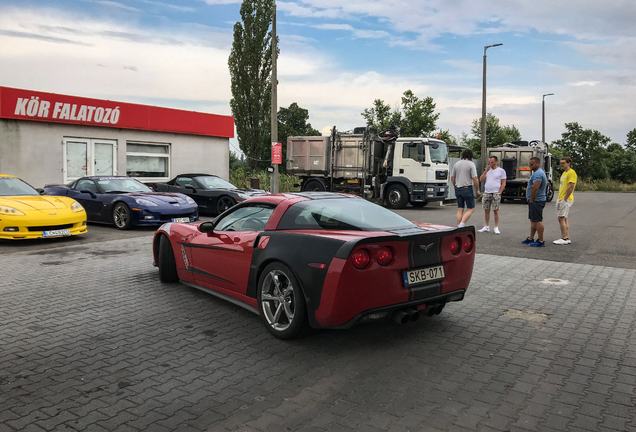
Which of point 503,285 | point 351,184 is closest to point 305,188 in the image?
point 351,184

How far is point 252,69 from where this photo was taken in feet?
135

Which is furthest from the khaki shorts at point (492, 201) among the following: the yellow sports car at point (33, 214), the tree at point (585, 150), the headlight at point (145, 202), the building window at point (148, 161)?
the tree at point (585, 150)

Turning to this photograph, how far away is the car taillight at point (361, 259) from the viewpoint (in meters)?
3.94

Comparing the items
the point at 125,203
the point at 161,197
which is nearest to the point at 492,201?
the point at 161,197

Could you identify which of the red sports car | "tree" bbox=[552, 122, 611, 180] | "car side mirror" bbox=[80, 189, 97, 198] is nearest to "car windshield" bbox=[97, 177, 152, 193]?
"car side mirror" bbox=[80, 189, 97, 198]

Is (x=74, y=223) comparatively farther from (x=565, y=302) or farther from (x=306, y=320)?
(x=565, y=302)

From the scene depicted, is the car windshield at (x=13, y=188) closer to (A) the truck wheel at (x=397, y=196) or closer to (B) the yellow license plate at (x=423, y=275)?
(B) the yellow license plate at (x=423, y=275)

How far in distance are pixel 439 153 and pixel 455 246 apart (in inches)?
639

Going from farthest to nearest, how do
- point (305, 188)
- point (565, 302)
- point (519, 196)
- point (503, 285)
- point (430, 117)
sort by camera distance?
point (430, 117) → point (519, 196) → point (305, 188) → point (503, 285) → point (565, 302)

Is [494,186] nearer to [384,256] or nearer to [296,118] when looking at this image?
[384,256]

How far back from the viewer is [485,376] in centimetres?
375

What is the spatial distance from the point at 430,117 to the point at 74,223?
32.5 metres

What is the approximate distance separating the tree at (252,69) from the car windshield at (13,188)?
3105cm

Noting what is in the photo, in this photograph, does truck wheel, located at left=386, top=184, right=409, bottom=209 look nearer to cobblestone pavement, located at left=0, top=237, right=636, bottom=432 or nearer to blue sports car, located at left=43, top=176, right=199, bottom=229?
blue sports car, located at left=43, top=176, right=199, bottom=229
